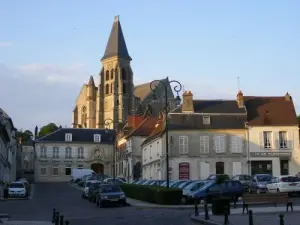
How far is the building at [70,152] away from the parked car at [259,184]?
5498 centimetres

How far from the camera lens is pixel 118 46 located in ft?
391

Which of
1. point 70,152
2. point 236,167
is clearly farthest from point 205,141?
point 70,152

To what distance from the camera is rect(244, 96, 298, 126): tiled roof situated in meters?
49.8

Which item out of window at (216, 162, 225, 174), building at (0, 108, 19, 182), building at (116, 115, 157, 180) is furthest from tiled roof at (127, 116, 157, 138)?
window at (216, 162, 225, 174)

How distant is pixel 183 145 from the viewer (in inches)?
1944

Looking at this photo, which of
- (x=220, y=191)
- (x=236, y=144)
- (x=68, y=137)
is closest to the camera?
(x=220, y=191)

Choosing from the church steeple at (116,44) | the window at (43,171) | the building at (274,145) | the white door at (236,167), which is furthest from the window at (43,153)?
the building at (274,145)

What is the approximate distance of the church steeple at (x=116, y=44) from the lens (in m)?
119

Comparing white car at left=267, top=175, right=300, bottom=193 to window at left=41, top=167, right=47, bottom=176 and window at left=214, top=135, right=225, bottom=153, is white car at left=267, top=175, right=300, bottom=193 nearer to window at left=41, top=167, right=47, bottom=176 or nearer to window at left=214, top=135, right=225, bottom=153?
window at left=214, top=135, right=225, bottom=153

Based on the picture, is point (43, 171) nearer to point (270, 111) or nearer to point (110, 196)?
point (270, 111)

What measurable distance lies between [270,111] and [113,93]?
2643 inches

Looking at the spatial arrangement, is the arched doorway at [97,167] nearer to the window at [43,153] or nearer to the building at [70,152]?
the building at [70,152]

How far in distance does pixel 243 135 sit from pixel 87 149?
145ft

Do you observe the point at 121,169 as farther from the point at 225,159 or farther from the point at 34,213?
the point at 34,213
